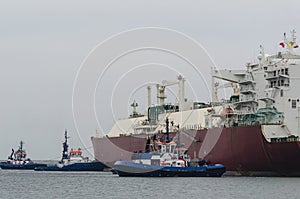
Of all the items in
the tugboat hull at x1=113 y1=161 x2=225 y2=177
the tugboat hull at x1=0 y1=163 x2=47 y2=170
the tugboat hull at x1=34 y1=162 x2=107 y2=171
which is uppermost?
the tugboat hull at x1=0 y1=163 x2=47 y2=170

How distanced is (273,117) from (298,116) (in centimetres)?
185

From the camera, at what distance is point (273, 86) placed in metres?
62.5

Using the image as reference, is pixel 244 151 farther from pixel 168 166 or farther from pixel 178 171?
pixel 168 166

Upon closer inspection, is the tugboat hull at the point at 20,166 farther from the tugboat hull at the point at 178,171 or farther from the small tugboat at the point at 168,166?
the tugboat hull at the point at 178,171

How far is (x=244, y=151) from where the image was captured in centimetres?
A: 6184

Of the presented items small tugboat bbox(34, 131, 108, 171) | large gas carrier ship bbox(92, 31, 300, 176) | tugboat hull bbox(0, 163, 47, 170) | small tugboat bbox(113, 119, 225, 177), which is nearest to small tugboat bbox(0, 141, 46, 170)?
tugboat hull bbox(0, 163, 47, 170)

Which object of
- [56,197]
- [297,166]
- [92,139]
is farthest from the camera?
[92,139]

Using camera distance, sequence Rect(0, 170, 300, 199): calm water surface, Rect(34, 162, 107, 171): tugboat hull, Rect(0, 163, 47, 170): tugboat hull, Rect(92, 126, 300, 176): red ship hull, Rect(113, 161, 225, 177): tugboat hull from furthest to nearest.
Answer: Rect(0, 163, 47, 170): tugboat hull → Rect(34, 162, 107, 171): tugboat hull → Rect(113, 161, 225, 177): tugboat hull → Rect(92, 126, 300, 176): red ship hull → Rect(0, 170, 300, 199): calm water surface

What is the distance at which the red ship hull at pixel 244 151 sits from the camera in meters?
57.3

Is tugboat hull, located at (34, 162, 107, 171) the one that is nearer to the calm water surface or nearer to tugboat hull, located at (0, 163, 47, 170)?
tugboat hull, located at (0, 163, 47, 170)

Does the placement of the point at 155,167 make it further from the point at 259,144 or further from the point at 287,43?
the point at 287,43

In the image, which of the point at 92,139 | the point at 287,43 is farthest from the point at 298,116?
the point at 92,139

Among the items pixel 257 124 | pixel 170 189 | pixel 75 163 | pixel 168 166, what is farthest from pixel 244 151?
pixel 75 163

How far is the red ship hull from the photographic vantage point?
188 ft
